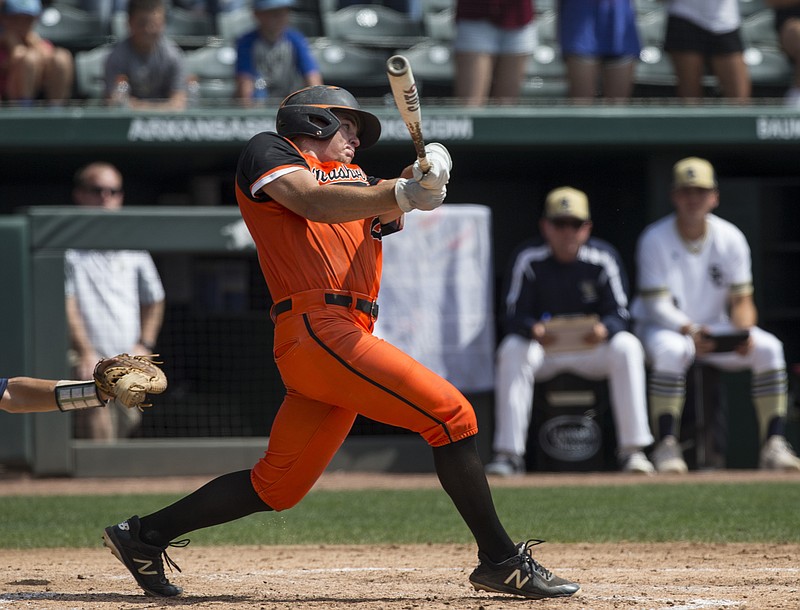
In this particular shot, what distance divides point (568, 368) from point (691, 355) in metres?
0.73

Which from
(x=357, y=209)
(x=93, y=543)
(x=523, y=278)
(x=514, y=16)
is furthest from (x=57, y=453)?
(x=357, y=209)

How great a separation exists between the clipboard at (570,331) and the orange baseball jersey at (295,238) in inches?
153

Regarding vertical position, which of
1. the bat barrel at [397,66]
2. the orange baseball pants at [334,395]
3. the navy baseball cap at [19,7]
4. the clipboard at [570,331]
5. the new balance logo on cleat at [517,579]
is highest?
the navy baseball cap at [19,7]

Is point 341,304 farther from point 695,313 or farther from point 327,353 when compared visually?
point 695,313

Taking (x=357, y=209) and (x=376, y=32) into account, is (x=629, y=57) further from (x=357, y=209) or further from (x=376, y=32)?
(x=357, y=209)

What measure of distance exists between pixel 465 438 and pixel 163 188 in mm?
6429

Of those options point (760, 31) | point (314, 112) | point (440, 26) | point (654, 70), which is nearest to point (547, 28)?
point (440, 26)

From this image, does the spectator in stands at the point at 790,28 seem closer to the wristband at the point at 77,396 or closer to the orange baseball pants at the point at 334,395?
the orange baseball pants at the point at 334,395

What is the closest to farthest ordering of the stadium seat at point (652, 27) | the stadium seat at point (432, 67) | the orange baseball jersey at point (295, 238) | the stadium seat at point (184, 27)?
the orange baseball jersey at point (295, 238), the stadium seat at point (432, 67), the stadium seat at point (184, 27), the stadium seat at point (652, 27)

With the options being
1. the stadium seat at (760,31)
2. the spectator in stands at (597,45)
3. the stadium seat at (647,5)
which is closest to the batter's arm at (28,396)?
the spectator in stands at (597,45)

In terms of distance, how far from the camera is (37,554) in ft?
15.9

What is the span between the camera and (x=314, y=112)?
3650mm

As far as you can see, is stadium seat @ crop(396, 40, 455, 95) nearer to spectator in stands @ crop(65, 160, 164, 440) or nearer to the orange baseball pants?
spectator in stands @ crop(65, 160, 164, 440)

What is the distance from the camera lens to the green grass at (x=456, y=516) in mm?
5168
